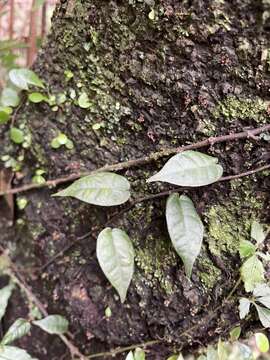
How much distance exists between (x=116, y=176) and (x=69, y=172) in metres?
0.18

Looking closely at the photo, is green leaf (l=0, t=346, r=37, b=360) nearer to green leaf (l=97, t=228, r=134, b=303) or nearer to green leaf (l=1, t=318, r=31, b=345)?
green leaf (l=1, t=318, r=31, b=345)

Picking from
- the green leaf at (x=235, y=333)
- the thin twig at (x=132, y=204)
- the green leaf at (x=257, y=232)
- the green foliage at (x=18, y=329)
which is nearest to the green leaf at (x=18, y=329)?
the green foliage at (x=18, y=329)

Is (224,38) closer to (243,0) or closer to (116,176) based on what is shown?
(243,0)

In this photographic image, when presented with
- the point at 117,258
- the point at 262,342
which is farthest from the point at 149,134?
the point at 262,342

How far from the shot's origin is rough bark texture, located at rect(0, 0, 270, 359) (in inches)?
31.9

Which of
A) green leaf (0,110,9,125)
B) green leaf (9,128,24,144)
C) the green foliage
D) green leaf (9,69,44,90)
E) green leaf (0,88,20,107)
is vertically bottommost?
the green foliage

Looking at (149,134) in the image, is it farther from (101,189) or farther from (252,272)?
(252,272)

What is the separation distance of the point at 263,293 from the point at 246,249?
0.10m

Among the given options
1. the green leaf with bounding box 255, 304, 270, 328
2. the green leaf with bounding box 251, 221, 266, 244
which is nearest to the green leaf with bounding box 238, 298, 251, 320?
the green leaf with bounding box 255, 304, 270, 328

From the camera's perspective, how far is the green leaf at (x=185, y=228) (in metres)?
0.83

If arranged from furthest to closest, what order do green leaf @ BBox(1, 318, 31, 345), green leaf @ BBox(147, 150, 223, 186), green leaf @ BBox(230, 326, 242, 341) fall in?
green leaf @ BBox(1, 318, 31, 345)
green leaf @ BBox(230, 326, 242, 341)
green leaf @ BBox(147, 150, 223, 186)

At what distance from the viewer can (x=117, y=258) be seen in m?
0.89

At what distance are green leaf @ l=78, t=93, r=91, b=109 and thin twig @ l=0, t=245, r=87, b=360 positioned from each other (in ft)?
1.61

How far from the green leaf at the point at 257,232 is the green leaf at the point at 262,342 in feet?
0.71
